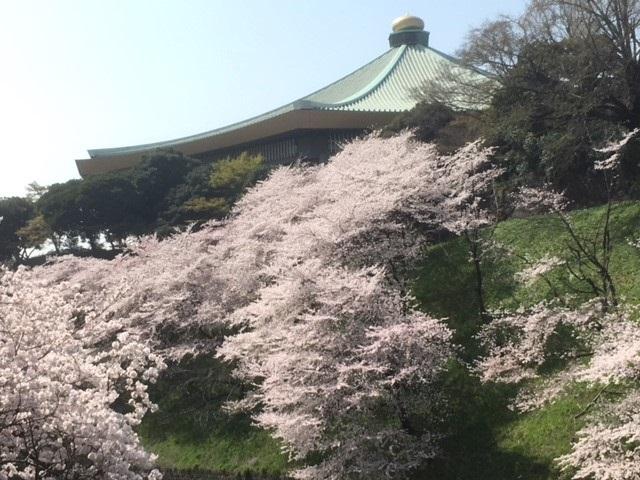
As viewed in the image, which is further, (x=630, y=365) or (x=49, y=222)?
(x=49, y=222)

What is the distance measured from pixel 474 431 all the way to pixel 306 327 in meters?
3.94

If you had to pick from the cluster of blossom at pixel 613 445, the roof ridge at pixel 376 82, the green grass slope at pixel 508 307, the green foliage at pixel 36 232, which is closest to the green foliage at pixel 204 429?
the green grass slope at pixel 508 307

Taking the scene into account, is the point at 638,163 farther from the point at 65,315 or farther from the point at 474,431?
the point at 65,315

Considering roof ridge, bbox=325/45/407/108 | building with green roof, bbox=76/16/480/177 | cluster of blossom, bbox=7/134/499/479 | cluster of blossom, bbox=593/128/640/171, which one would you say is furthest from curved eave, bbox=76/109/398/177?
cluster of blossom, bbox=593/128/640/171

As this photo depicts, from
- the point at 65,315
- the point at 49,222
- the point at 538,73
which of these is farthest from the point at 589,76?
the point at 49,222

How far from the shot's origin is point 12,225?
5025 cm

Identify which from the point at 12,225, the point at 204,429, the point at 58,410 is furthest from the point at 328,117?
the point at 58,410

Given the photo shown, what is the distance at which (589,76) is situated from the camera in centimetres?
1998

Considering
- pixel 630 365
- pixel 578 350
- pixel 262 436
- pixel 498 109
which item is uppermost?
pixel 498 109

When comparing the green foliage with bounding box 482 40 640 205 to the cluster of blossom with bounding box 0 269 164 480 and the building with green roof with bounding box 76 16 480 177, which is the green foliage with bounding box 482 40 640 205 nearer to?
the building with green roof with bounding box 76 16 480 177

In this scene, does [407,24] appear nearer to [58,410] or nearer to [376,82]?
[376,82]

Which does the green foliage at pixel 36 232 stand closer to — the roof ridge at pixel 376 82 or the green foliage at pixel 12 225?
the green foliage at pixel 12 225

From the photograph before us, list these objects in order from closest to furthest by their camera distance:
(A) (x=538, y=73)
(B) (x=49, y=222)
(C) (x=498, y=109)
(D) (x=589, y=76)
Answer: (D) (x=589, y=76), (A) (x=538, y=73), (C) (x=498, y=109), (B) (x=49, y=222)

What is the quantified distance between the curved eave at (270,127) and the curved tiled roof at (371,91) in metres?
0.14
